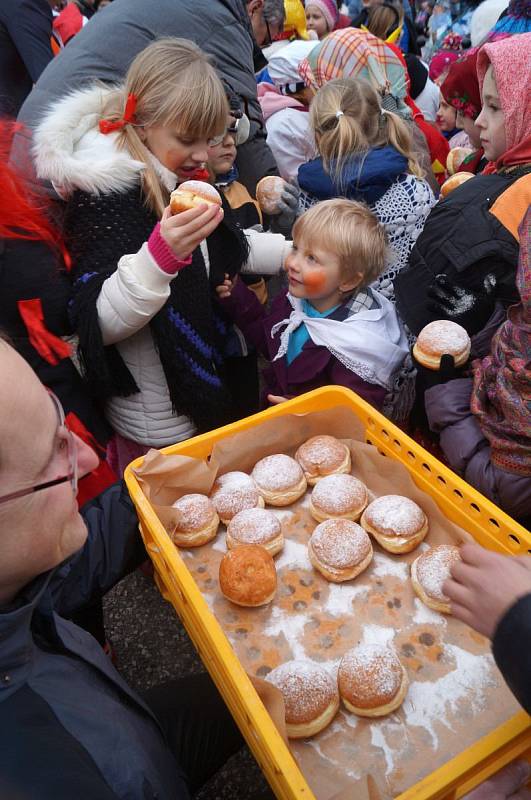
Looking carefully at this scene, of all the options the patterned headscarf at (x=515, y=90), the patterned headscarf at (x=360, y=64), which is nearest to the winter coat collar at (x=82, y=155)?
the patterned headscarf at (x=515, y=90)

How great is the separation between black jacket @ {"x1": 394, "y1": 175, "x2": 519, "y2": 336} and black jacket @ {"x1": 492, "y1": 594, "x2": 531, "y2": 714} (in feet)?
4.70

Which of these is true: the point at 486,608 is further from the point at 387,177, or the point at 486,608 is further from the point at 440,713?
the point at 387,177

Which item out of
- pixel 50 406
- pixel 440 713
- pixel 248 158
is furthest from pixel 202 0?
pixel 440 713

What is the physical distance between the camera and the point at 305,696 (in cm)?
121

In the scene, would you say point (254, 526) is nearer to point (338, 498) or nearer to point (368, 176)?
point (338, 498)

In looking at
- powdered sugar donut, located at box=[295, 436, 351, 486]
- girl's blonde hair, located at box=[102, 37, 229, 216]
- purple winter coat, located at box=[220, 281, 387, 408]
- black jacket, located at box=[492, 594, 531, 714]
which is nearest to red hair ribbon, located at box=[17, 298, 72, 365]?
girl's blonde hair, located at box=[102, 37, 229, 216]

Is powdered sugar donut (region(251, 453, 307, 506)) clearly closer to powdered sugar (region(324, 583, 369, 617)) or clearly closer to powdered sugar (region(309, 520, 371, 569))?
powdered sugar (region(309, 520, 371, 569))

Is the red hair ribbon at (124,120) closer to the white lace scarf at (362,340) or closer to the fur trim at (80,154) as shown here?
the fur trim at (80,154)

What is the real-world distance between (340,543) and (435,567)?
26cm

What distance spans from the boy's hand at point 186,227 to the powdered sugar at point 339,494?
0.88 m

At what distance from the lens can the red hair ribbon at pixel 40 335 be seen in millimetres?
1812

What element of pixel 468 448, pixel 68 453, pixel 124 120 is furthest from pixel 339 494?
pixel 124 120

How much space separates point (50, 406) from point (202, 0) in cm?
292

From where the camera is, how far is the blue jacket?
787mm
